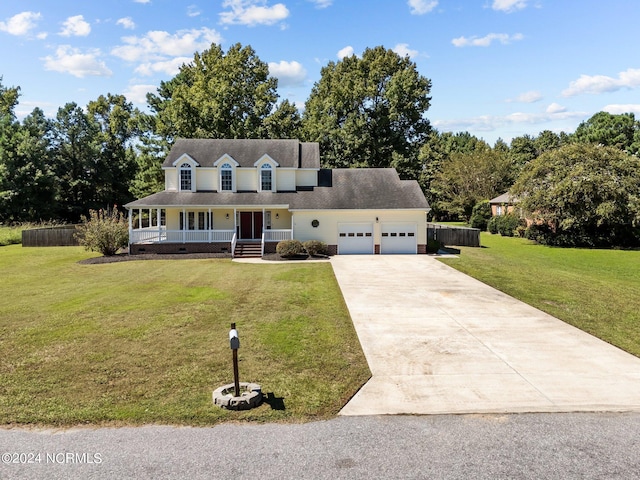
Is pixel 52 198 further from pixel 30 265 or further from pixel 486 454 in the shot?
pixel 486 454

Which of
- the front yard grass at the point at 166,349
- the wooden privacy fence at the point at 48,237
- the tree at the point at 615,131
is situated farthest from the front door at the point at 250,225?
the tree at the point at 615,131

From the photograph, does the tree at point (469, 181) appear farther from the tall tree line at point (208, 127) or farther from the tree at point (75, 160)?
the tree at point (75, 160)

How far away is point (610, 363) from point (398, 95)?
122 feet

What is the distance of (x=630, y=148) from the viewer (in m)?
64.0

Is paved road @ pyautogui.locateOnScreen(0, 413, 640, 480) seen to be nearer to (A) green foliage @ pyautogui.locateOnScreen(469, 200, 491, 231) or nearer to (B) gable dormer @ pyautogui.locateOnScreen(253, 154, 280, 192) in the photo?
(B) gable dormer @ pyautogui.locateOnScreen(253, 154, 280, 192)

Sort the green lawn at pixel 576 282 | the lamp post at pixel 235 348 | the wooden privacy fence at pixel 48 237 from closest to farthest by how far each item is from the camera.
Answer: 1. the lamp post at pixel 235 348
2. the green lawn at pixel 576 282
3. the wooden privacy fence at pixel 48 237

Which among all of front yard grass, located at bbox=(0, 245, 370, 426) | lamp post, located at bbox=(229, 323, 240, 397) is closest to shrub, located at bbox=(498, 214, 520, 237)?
front yard grass, located at bbox=(0, 245, 370, 426)

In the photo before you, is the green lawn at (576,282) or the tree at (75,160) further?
the tree at (75,160)

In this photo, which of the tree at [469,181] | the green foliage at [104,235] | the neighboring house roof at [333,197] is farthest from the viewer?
the tree at [469,181]

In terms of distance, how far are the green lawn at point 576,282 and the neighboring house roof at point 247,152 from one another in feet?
42.2

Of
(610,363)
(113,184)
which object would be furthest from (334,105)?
(610,363)

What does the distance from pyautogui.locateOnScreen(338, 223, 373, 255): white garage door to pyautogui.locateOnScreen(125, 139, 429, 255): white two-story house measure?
0.06 m

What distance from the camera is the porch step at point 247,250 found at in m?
25.5

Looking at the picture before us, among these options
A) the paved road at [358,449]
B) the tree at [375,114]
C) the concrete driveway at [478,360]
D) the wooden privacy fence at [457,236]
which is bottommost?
the paved road at [358,449]
